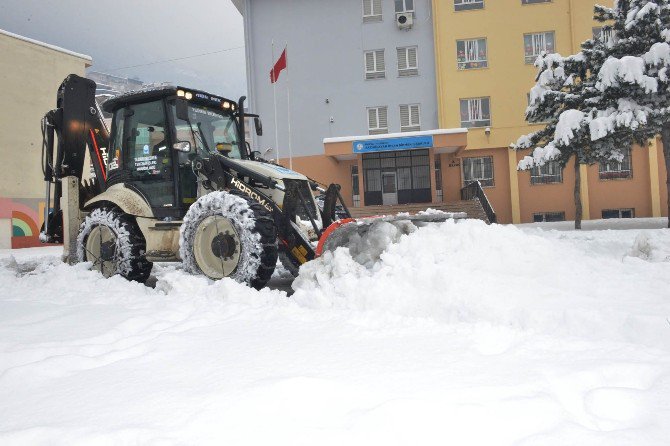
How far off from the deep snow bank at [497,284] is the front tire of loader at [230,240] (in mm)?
606

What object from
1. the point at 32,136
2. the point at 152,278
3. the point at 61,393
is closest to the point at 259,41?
the point at 32,136

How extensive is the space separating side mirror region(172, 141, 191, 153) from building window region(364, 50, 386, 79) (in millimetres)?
19171

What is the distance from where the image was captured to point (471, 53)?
23.6 m

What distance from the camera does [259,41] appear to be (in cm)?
2492

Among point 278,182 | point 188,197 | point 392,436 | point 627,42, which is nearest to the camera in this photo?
point 392,436

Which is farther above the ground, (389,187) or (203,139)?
(389,187)

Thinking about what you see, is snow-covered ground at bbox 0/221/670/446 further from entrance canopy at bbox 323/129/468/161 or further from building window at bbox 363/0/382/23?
building window at bbox 363/0/382/23

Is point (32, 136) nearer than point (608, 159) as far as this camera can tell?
No

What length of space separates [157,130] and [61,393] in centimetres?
501

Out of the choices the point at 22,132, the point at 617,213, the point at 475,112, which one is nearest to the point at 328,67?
the point at 475,112

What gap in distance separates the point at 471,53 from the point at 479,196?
8.36m

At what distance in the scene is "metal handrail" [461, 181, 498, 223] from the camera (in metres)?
17.4

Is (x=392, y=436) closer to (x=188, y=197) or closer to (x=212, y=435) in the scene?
(x=212, y=435)

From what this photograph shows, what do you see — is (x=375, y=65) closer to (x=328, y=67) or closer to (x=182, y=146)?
(x=328, y=67)
